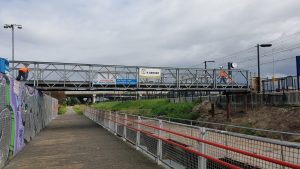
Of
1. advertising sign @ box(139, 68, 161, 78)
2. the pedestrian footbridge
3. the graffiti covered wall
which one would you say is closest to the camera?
the pedestrian footbridge

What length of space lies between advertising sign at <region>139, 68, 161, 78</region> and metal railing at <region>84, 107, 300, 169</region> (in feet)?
85.0

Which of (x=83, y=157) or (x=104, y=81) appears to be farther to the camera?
(x=104, y=81)

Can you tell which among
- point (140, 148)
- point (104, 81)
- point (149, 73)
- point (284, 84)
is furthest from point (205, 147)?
point (149, 73)

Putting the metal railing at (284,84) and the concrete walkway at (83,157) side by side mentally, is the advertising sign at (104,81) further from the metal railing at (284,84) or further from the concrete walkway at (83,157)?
the concrete walkway at (83,157)

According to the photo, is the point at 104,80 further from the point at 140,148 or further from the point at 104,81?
the point at 140,148

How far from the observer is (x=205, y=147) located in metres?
8.08

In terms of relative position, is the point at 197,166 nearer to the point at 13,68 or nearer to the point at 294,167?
the point at 294,167

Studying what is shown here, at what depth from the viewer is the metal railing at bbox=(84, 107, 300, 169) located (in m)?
6.10

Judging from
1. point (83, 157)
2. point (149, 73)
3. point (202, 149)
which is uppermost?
point (149, 73)

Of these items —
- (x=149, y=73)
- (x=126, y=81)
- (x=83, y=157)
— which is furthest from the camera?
(x=149, y=73)

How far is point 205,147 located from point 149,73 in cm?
3416

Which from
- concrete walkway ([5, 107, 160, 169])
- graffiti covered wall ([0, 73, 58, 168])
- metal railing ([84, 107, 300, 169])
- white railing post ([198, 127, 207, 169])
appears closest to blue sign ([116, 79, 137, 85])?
concrete walkway ([5, 107, 160, 169])

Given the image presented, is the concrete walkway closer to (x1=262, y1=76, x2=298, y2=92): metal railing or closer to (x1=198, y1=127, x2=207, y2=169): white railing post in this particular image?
(x1=198, y1=127, x2=207, y2=169): white railing post

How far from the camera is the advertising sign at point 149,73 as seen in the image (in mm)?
41531
